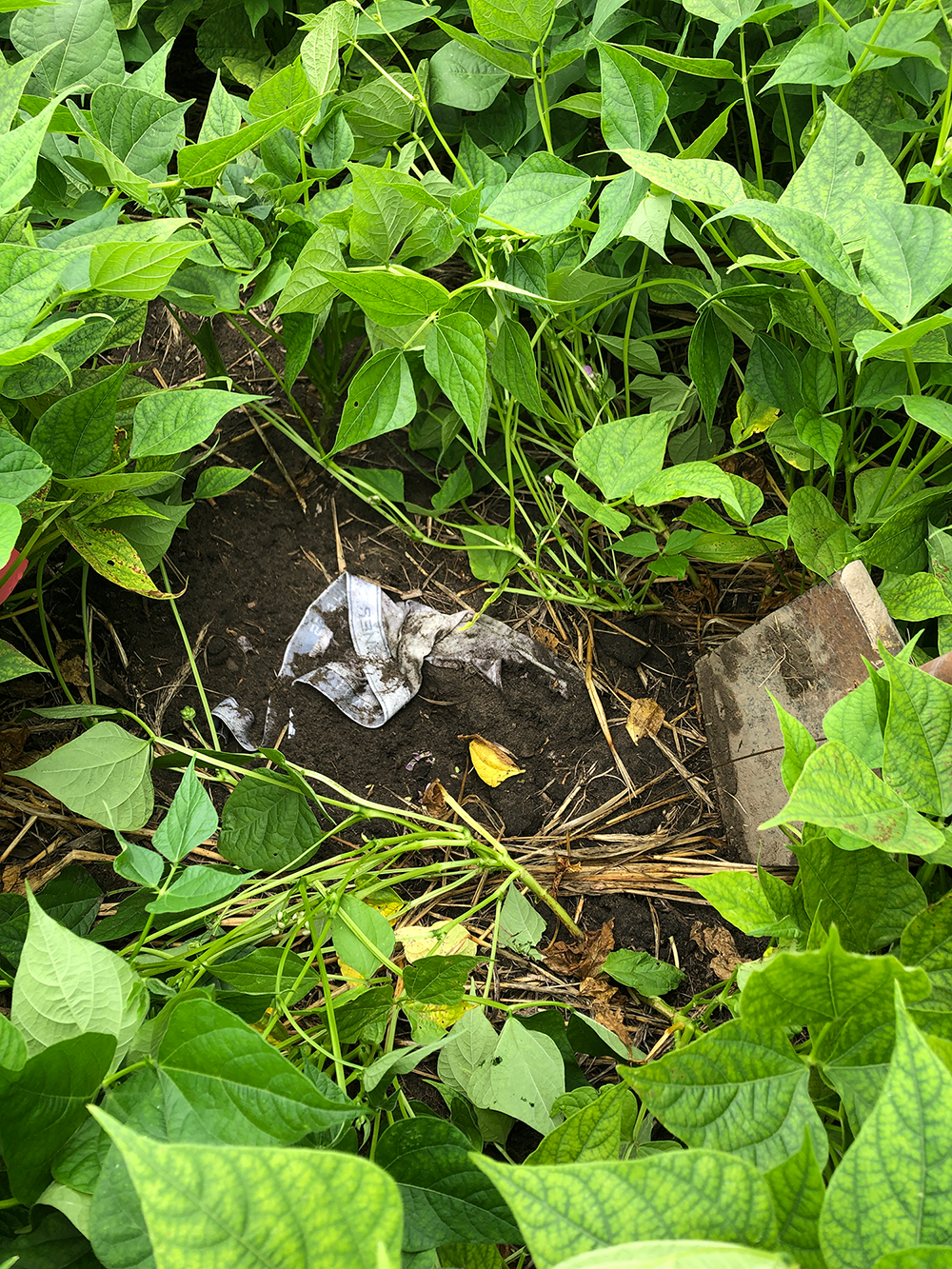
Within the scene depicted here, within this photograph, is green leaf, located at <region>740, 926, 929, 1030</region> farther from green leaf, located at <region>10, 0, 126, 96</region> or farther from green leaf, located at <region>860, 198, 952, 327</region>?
green leaf, located at <region>10, 0, 126, 96</region>

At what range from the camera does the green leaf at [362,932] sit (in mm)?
855

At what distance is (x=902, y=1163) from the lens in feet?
1.21

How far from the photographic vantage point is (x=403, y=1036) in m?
1.00

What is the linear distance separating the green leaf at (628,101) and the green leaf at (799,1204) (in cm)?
95

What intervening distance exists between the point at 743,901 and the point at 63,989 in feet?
1.76

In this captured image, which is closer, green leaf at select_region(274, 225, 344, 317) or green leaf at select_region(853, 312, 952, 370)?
green leaf at select_region(853, 312, 952, 370)

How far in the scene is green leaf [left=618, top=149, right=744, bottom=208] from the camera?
2.71 ft

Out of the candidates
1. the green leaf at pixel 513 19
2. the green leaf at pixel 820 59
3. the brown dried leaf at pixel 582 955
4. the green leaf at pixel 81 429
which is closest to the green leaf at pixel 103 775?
the green leaf at pixel 81 429

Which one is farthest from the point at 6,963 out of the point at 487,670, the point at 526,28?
the point at 526,28

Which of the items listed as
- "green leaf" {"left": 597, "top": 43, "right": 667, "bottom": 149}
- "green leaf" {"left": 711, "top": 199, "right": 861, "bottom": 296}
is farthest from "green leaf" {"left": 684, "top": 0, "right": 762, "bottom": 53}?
"green leaf" {"left": 711, "top": 199, "right": 861, "bottom": 296}

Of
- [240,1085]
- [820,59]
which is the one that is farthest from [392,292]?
[240,1085]

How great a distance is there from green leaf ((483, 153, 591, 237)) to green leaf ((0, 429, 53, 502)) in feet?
1.91

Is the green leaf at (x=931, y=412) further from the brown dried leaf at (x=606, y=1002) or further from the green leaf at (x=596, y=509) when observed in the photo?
the brown dried leaf at (x=606, y=1002)

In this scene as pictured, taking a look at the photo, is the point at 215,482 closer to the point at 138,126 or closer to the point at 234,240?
the point at 234,240
